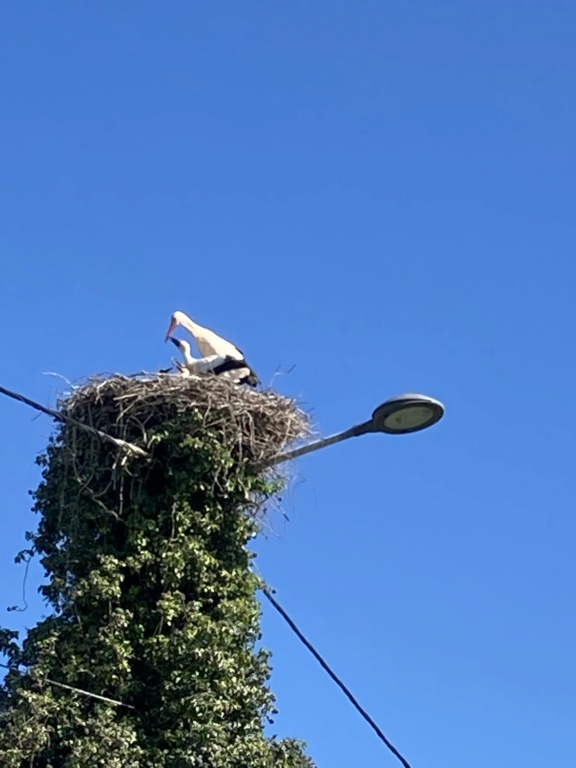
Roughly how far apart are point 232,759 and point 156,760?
451 millimetres

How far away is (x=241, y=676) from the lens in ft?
35.0

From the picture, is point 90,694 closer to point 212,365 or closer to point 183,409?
point 183,409

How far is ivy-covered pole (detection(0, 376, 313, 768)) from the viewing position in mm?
10203

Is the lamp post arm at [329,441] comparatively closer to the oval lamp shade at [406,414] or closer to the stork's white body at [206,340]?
the oval lamp shade at [406,414]

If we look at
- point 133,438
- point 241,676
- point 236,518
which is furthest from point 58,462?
point 241,676

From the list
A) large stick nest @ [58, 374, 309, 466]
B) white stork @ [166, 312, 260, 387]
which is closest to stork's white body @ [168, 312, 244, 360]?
white stork @ [166, 312, 260, 387]

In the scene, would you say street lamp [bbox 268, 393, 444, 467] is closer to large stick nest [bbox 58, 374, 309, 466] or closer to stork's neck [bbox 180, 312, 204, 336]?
large stick nest [bbox 58, 374, 309, 466]

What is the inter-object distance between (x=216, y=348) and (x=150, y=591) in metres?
4.06

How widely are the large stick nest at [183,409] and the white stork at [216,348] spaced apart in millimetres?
958

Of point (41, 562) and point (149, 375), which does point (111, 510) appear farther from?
point (149, 375)

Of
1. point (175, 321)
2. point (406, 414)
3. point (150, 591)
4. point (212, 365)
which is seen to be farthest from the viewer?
point (175, 321)

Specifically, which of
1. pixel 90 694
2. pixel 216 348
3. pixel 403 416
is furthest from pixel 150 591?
pixel 216 348

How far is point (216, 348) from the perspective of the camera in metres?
14.8

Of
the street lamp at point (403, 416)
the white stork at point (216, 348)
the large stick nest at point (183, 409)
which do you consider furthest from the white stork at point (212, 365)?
the street lamp at point (403, 416)
